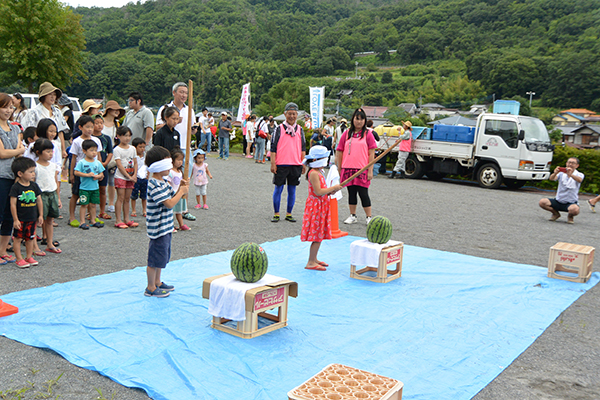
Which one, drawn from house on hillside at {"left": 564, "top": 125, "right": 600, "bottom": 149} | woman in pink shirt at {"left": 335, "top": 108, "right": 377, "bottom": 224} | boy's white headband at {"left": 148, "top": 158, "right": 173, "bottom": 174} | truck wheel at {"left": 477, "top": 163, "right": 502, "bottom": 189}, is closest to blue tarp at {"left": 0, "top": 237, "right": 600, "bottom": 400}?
boy's white headband at {"left": 148, "top": 158, "right": 173, "bottom": 174}

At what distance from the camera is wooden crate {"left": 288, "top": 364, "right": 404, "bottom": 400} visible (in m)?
2.25

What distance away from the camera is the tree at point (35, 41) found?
28.0 m

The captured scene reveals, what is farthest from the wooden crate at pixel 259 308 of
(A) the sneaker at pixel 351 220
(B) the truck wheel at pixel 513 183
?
(B) the truck wheel at pixel 513 183

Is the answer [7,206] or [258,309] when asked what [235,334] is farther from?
[7,206]

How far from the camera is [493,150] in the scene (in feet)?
48.7

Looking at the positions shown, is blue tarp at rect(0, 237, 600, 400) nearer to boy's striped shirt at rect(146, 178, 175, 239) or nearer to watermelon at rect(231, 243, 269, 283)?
watermelon at rect(231, 243, 269, 283)

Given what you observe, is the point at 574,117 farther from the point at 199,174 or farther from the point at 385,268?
the point at 385,268

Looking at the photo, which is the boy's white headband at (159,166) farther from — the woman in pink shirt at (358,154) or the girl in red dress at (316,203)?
the woman in pink shirt at (358,154)

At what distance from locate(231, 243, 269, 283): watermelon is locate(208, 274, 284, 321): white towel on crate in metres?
0.06

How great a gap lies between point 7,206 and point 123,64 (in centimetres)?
8435

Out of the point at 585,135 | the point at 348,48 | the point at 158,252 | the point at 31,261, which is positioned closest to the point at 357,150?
the point at 158,252

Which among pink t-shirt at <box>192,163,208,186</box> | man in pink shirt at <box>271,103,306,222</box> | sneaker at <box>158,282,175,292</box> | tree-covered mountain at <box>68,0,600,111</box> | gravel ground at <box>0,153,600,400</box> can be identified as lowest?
gravel ground at <box>0,153,600,400</box>

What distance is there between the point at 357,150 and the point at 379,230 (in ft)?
9.40

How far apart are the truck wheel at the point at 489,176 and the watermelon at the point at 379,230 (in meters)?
10.7
